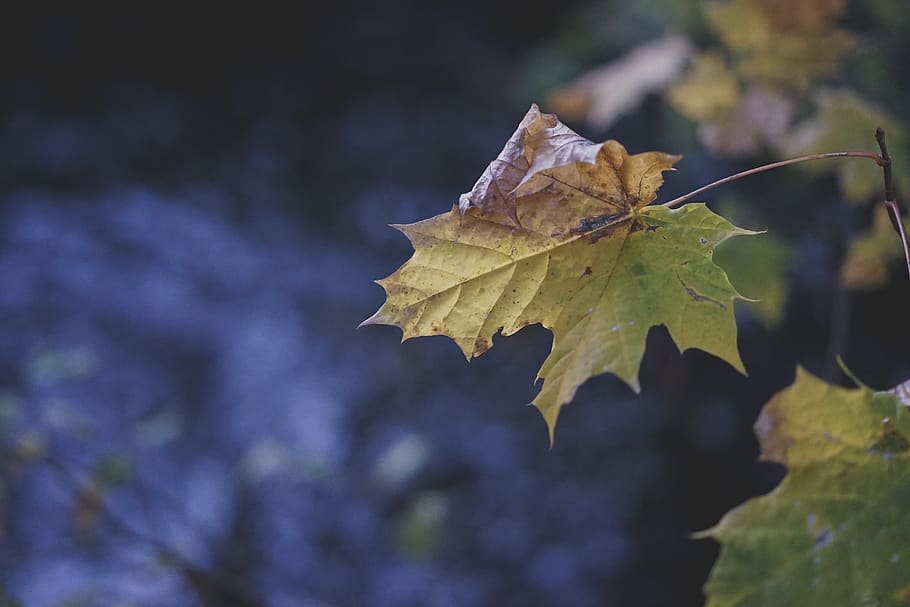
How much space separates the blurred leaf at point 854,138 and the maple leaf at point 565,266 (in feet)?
2.58

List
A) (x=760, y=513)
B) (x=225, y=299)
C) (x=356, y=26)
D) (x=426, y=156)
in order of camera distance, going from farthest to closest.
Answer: (x=356, y=26)
(x=426, y=156)
(x=225, y=299)
(x=760, y=513)

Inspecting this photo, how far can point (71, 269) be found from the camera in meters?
3.21

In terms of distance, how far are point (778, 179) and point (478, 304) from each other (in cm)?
186

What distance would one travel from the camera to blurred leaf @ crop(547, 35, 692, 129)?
1593mm

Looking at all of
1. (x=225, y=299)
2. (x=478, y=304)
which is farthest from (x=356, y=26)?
(x=478, y=304)

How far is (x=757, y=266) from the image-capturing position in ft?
4.30

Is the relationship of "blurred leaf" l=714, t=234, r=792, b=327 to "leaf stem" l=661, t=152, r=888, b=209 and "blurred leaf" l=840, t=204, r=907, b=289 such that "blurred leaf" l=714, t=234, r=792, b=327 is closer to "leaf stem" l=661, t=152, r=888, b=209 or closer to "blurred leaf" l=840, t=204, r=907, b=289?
"blurred leaf" l=840, t=204, r=907, b=289

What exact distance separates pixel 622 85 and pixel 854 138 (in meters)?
0.54

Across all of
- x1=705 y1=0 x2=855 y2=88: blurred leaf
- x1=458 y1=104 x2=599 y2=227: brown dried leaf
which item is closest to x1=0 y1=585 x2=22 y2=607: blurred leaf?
x1=458 y1=104 x2=599 y2=227: brown dried leaf

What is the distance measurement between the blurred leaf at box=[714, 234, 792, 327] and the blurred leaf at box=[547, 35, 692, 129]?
41 cm

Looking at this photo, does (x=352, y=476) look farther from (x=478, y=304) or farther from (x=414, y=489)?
(x=478, y=304)

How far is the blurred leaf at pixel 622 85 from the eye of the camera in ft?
5.23

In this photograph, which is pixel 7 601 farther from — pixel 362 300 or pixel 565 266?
pixel 362 300

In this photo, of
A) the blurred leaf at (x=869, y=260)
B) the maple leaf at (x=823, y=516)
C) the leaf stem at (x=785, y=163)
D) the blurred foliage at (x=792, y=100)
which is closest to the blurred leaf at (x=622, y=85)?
the blurred foliage at (x=792, y=100)
